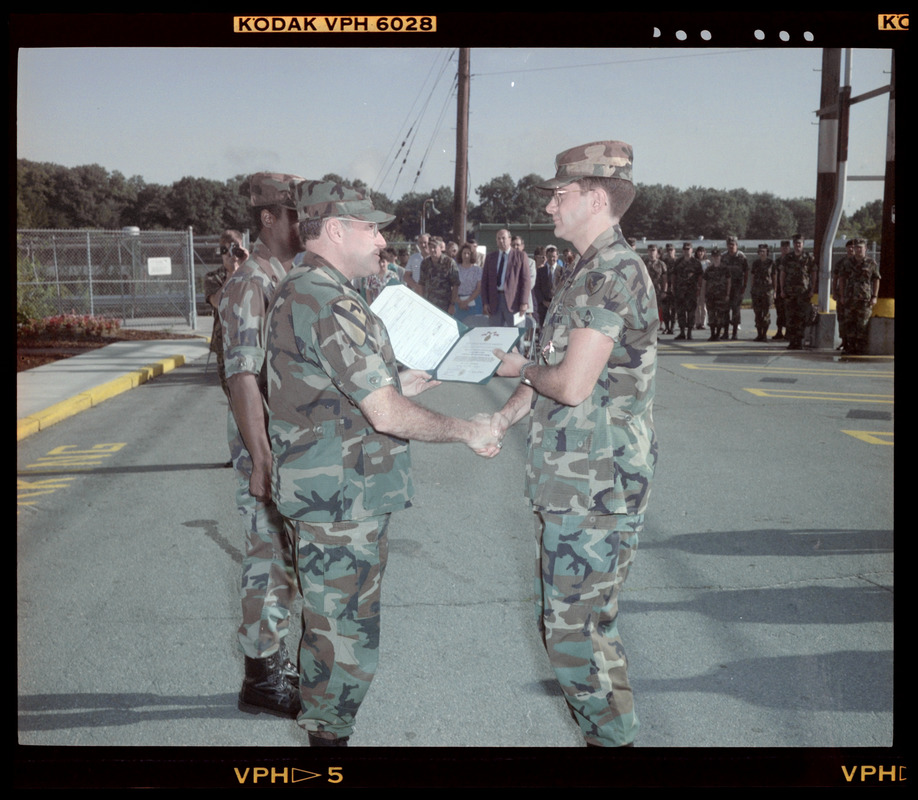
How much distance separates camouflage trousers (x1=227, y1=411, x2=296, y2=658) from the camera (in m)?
3.13

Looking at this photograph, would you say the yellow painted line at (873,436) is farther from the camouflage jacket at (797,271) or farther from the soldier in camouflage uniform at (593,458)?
the camouflage jacket at (797,271)

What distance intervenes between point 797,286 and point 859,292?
262 cm

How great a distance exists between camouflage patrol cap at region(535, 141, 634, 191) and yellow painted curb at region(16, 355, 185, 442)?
Answer: 6.65 metres

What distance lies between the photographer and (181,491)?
6.11 m

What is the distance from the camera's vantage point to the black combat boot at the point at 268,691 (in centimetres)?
306

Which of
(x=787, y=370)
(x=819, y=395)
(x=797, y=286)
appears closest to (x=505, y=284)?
(x=819, y=395)

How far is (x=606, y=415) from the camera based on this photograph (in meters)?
2.45

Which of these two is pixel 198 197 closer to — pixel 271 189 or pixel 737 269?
pixel 271 189

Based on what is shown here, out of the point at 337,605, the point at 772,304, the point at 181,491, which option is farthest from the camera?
the point at 772,304
